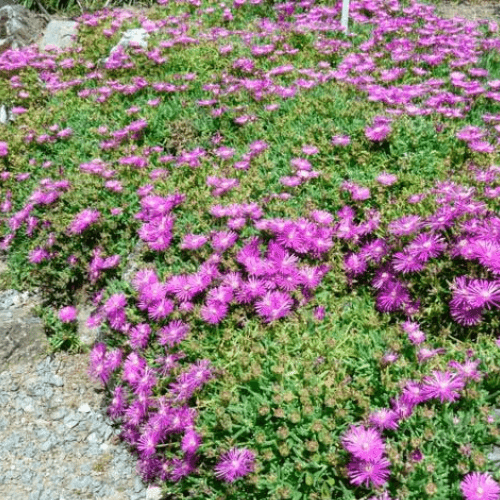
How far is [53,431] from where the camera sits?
3.33 metres

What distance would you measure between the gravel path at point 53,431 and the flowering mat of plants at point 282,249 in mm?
137

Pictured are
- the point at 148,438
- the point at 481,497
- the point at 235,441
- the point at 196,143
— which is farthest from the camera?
the point at 196,143

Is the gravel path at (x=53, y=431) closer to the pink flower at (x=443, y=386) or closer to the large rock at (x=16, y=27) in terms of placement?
the pink flower at (x=443, y=386)

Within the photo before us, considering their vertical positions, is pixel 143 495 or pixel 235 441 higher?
Result: pixel 235 441

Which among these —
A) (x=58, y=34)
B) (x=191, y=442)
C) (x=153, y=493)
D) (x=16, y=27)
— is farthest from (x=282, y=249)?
(x=16, y=27)

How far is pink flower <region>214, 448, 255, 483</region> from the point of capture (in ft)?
7.49

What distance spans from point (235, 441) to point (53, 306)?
2.23 meters

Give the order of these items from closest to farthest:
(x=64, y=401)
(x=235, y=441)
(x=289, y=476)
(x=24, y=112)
Result: (x=289, y=476)
(x=235, y=441)
(x=64, y=401)
(x=24, y=112)

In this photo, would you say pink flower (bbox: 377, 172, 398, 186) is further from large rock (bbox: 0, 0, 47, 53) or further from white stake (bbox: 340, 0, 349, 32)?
large rock (bbox: 0, 0, 47, 53)

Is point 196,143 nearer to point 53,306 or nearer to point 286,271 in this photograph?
point 53,306

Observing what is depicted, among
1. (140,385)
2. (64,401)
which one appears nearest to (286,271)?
(140,385)

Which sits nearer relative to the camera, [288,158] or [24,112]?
[288,158]

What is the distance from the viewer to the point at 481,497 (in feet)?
6.34

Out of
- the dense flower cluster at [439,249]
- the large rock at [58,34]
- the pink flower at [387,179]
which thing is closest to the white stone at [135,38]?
the large rock at [58,34]
